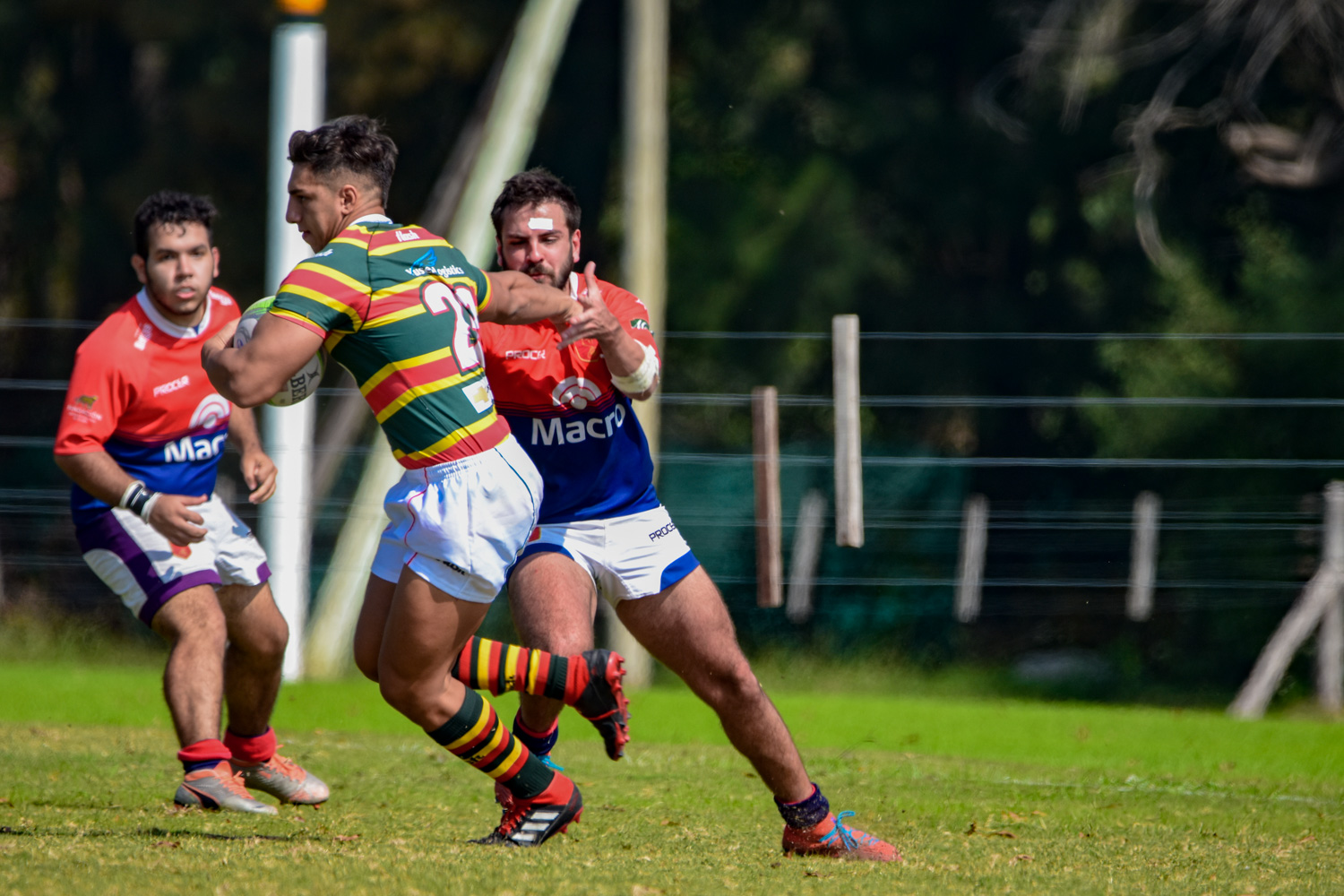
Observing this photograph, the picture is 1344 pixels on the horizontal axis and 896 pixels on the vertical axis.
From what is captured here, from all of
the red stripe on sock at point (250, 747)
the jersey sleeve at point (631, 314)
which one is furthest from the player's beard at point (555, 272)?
the red stripe on sock at point (250, 747)

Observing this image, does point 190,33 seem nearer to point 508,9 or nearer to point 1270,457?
point 508,9

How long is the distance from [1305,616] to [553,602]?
8.50 metres

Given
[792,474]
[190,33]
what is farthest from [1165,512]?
[190,33]

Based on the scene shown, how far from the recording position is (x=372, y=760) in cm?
673

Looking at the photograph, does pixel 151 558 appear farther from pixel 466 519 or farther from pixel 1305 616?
pixel 1305 616

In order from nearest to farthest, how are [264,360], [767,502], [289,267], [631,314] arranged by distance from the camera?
[264,360] < [631,314] < [767,502] < [289,267]

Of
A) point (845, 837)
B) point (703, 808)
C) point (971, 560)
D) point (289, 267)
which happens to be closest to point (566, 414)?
point (845, 837)

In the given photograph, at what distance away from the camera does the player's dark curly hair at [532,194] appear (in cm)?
457

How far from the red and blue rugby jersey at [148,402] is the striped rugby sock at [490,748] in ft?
5.56

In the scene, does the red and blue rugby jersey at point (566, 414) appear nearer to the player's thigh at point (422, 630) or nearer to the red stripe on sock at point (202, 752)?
the player's thigh at point (422, 630)

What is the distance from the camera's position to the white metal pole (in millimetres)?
10453

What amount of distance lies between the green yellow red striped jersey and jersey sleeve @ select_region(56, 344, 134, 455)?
147 cm

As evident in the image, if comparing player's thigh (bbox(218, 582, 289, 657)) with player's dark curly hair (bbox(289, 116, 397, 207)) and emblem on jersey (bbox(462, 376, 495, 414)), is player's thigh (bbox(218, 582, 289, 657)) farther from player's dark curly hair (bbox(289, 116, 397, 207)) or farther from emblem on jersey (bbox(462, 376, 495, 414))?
player's dark curly hair (bbox(289, 116, 397, 207))

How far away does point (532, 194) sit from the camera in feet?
15.0
